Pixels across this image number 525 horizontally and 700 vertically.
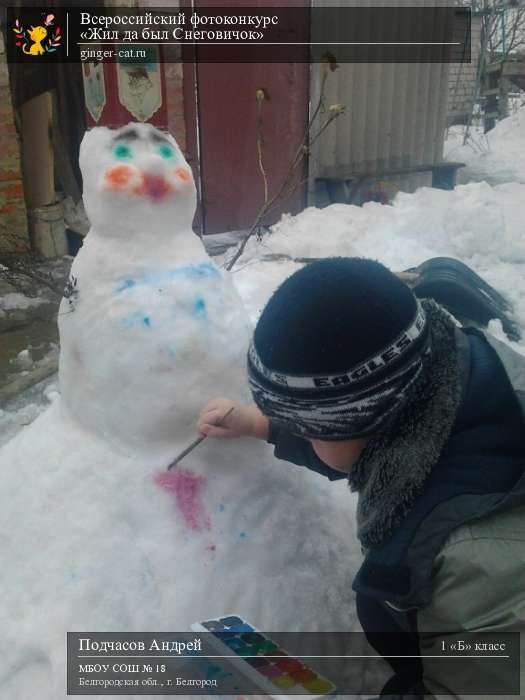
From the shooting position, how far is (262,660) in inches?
42.4

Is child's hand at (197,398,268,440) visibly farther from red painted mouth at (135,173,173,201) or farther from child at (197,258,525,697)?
red painted mouth at (135,173,173,201)

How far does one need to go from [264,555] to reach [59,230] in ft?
15.0

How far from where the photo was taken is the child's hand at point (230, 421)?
129 centimetres

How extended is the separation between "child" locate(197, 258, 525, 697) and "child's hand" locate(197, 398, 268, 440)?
0.28 m

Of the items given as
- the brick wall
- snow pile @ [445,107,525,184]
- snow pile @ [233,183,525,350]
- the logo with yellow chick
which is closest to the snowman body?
snow pile @ [233,183,525,350]

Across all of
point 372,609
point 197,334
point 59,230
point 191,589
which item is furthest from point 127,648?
point 59,230

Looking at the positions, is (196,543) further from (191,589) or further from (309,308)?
(309,308)

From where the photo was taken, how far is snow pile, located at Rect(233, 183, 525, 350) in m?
3.51

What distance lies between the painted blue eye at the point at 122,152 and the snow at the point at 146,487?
Answer: 0.05ft

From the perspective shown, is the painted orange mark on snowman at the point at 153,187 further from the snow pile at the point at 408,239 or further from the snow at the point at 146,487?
the snow pile at the point at 408,239

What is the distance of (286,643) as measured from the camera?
1225 millimetres

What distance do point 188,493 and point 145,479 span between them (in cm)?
9
